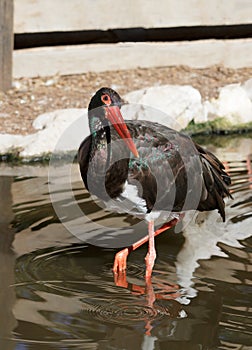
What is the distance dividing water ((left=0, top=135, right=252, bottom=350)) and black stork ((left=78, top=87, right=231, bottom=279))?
251 mm

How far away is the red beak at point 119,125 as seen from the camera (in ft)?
17.2

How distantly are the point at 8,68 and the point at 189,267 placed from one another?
3.94 meters

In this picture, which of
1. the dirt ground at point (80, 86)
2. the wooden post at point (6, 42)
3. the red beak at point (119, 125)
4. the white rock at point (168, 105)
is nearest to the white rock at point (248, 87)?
the dirt ground at point (80, 86)

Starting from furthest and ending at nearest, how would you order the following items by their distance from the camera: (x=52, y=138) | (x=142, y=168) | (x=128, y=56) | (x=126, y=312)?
(x=128, y=56), (x=52, y=138), (x=142, y=168), (x=126, y=312)

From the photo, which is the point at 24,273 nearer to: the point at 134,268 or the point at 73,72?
the point at 134,268

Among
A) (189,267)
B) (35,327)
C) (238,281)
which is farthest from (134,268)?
(35,327)

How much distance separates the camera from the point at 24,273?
5363 mm

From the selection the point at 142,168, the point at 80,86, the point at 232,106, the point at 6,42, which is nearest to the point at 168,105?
the point at 232,106

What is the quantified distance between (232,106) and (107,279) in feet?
12.5

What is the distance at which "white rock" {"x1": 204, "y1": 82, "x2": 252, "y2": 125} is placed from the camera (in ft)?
28.5

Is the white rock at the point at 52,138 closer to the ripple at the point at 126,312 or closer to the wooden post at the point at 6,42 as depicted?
the wooden post at the point at 6,42

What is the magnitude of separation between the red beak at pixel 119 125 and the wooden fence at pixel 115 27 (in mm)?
3603

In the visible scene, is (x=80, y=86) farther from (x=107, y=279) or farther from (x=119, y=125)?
(x=107, y=279)

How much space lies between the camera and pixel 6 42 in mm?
8602
